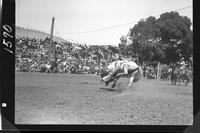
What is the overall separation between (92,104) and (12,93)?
108cm

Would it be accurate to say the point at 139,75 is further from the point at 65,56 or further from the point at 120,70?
the point at 65,56

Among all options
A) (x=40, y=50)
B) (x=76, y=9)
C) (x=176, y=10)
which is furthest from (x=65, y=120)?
(x=176, y=10)

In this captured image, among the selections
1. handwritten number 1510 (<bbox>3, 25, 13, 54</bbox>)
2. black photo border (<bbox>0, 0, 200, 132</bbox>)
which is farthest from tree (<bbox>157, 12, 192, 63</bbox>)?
handwritten number 1510 (<bbox>3, 25, 13, 54</bbox>)

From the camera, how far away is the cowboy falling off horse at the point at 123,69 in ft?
18.0

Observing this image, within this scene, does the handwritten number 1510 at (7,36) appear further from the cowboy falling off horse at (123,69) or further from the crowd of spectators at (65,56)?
the cowboy falling off horse at (123,69)

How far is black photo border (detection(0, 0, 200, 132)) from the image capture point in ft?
17.1

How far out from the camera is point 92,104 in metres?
5.33

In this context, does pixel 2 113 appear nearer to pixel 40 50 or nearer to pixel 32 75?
pixel 32 75

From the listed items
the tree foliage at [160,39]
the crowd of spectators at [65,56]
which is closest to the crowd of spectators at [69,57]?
the crowd of spectators at [65,56]

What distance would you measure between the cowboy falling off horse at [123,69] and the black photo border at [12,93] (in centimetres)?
65

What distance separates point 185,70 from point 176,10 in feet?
2.69

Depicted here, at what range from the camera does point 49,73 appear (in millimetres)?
5445

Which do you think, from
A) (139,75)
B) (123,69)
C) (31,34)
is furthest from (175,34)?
(31,34)

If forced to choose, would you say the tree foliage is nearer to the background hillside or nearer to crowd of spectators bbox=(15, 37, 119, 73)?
crowd of spectators bbox=(15, 37, 119, 73)
